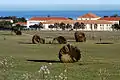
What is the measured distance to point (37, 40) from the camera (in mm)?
73562

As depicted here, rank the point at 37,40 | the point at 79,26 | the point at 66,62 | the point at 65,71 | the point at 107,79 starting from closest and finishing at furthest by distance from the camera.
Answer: the point at 107,79 < the point at 65,71 < the point at 66,62 < the point at 37,40 < the point at 79,26

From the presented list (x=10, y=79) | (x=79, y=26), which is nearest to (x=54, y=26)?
(x=79, y=26)

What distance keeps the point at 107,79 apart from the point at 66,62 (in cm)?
1107

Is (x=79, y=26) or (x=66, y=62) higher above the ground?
(x=66, y=62)

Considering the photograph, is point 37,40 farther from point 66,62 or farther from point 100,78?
point 100,78

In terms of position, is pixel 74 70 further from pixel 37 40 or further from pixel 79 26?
pixel 79 26

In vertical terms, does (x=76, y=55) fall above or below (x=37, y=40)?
above

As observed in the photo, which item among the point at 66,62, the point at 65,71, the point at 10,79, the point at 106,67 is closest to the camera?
the point at 10,79

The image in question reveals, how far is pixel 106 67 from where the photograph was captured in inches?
1323

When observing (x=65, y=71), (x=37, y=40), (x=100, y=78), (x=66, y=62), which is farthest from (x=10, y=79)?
(x=37, y=40)

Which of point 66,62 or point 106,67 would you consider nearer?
point 106,67

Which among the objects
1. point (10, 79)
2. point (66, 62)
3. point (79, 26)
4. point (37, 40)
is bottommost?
point (79, 26)

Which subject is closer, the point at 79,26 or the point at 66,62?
the point at 66,62

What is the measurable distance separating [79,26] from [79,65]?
163 meters
